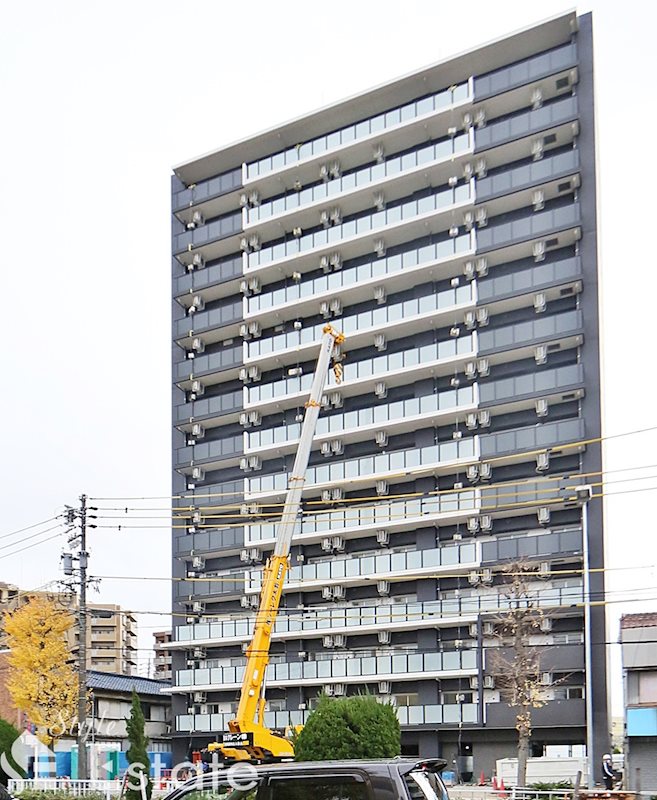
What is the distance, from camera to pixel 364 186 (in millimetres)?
49125

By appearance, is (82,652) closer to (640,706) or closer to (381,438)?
(640,706)

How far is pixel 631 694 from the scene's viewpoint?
29375 millimetres

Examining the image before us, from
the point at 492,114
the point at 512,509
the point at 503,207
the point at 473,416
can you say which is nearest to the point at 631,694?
the point at 512,509

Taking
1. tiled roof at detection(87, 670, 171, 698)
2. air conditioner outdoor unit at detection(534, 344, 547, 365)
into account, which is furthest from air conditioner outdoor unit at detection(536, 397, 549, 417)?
tiled roof at detection(87, 670, 171, 698)

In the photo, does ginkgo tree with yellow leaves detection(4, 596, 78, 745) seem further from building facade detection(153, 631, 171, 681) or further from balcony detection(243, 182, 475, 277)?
building facade detection(153, 631, 171, 681)

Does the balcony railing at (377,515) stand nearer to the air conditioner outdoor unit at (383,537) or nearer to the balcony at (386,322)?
the air conditioner outdoor unit at (383,537)

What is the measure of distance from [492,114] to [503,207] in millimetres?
4172

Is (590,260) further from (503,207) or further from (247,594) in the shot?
(247,594)

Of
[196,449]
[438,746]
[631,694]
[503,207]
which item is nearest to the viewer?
[631,694]

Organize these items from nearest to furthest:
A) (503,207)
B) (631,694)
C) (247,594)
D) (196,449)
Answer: (631,694), (503,207), (247,594), (196,449)

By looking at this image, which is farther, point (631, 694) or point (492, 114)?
point (492, 114)

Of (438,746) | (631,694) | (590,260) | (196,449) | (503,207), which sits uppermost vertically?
(503,207)

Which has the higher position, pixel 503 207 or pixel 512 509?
pixel 503 207

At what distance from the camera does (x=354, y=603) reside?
154 feet
